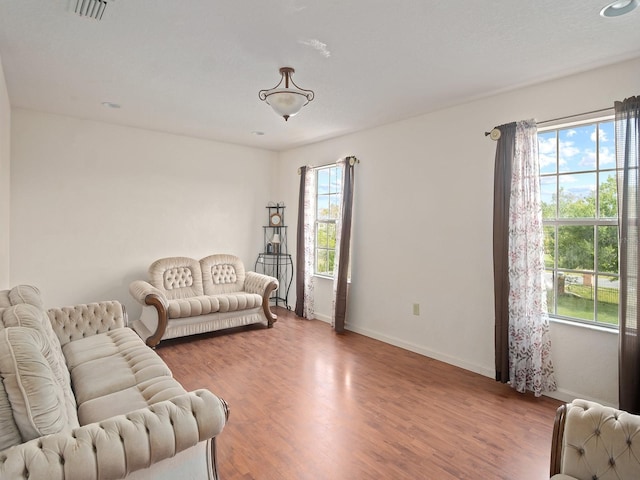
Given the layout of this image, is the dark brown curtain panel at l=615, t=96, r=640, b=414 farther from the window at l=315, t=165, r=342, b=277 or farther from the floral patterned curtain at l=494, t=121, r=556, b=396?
the window at l=315, t=165, r=342, b=277

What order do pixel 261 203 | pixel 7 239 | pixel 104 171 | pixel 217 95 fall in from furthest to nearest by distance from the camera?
1. pixel 261 203
2. pixel 104 171
3. pixel 7 239
4. pixel 217 95

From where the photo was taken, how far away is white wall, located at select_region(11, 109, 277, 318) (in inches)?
170

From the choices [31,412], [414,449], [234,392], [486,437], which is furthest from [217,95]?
[486,437]

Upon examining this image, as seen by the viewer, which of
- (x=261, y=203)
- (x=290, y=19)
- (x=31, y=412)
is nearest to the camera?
(x=31, y=412)

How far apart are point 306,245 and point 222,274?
4.34 ft

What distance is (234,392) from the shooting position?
312 cm

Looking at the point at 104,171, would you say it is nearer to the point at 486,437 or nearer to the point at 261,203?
the point at 261,203

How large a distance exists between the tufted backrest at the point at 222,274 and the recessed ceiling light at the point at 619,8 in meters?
4.81

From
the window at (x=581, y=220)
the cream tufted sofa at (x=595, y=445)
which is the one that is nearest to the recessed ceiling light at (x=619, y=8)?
the window at (x=581, y=220)

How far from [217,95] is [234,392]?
2.78 metres

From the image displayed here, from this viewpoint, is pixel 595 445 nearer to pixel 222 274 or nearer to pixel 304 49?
pixel 304 49

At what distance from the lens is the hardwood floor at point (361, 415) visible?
2.17 metres

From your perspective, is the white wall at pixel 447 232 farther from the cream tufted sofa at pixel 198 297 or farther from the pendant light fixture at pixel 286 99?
the pendant light fixture at pixel 286 99

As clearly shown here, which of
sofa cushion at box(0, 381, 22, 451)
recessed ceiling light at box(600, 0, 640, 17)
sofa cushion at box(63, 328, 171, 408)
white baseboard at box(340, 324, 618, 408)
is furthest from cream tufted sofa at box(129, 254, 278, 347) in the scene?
recessed ceiling light at box(600, 0, 640, 17)
